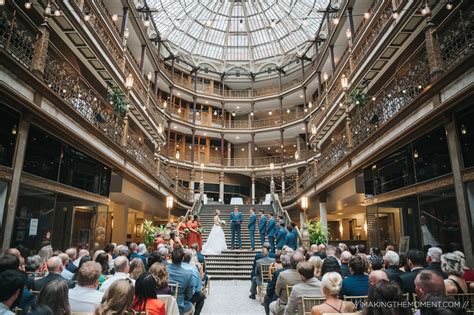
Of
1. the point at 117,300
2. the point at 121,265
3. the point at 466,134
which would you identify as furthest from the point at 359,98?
the point at 117,300

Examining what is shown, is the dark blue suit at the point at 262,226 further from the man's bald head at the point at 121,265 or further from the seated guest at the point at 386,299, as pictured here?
the seated guest at the point at 386,299

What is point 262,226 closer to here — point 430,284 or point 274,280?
point 274,280

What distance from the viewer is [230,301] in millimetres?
9242

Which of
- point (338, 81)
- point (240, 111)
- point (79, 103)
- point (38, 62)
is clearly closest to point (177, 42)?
point (240, 111)

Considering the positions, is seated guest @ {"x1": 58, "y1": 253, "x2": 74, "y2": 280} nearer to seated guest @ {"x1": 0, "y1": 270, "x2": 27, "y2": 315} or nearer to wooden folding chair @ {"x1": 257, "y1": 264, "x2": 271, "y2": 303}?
seated guest @ {"x1": 0, "y1": 270, "x2": 27, "y2": 315}

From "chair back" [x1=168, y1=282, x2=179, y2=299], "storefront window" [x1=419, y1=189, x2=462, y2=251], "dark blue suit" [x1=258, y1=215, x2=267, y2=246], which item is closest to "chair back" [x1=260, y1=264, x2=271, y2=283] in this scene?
"chair back" [x1=168, y1=282, x2=179, y2=299]

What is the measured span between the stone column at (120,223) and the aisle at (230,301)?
872 cm

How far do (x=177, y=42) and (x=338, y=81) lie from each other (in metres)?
20.9

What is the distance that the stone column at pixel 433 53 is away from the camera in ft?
25.3

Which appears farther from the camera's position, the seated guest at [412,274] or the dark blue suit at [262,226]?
the dark blue suit at [262,226]

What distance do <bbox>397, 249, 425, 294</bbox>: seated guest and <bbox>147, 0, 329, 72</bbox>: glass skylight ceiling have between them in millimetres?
29340

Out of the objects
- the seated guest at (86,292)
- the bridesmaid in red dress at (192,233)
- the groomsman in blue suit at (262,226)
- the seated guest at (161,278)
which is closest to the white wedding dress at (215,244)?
the bridesmaid in red dress at (192,233)

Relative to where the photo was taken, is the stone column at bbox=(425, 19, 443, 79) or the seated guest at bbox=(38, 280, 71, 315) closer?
the seated guest at bbox=(38, 280, 71, 315)

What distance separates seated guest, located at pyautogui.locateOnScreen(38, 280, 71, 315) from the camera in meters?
2.83
